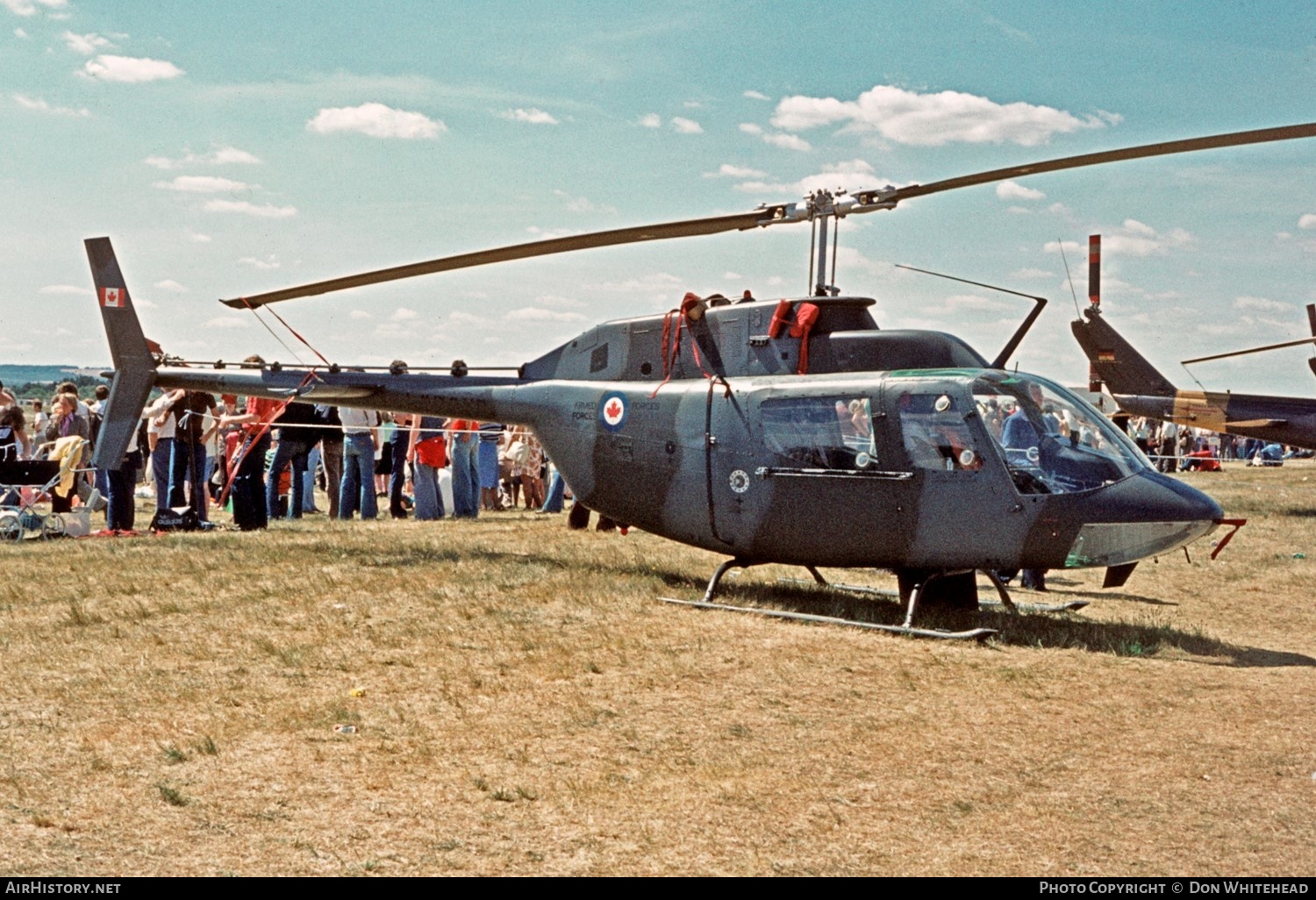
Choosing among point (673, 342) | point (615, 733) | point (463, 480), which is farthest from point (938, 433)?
point (463, 480)

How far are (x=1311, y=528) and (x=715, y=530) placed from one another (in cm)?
1345

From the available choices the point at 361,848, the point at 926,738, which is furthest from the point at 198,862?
the point at 926,738

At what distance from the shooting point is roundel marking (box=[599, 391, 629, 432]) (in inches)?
461

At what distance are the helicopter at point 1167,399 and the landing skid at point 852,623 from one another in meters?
14.7

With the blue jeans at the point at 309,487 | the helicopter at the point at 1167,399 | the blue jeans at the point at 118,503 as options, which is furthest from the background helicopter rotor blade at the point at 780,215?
the helicopter at the point at 1167,399

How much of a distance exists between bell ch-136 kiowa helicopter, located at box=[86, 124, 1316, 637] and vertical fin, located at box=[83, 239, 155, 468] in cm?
273

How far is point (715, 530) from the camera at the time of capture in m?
11.0

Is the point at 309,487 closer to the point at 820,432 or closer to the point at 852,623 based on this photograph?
the point at 820,432

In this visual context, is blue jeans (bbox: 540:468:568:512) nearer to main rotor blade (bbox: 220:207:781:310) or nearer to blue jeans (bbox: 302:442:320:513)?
blue jeans (bbox: 302:442:320:513)

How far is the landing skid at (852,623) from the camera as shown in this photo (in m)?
9.30

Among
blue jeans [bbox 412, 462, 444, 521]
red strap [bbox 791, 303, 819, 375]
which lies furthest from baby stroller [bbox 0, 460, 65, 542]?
red strap [bbox 791, 303, 819, 375]

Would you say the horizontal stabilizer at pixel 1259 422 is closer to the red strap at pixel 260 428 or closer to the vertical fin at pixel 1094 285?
the vertical fin at pixel 1094 285

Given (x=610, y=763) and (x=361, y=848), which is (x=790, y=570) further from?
(x=361, y=848)

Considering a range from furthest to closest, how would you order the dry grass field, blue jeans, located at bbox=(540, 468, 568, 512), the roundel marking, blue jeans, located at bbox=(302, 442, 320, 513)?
blue jeans, located at bbox=(540, 468, 568, 512) < blue jeans, located at bbox=(302, 442, 320, 513) < the roundel marking < the dry grass field
